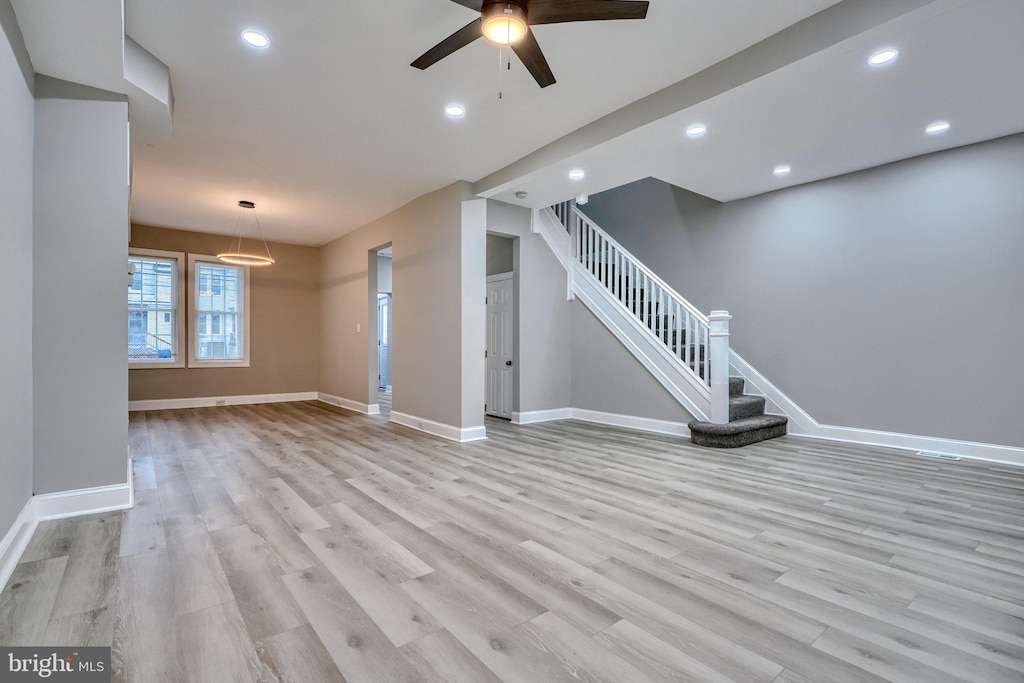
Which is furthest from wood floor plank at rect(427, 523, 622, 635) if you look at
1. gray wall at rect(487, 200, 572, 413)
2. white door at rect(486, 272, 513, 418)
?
white door at rect(486, 272, 513, 418)

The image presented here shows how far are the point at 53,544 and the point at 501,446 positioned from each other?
3309 mm

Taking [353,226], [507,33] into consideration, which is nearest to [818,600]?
[507,33]

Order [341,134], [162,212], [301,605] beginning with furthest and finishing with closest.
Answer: [162,212] < [341,134] < [301,605]

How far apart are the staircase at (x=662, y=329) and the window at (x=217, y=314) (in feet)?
18.1

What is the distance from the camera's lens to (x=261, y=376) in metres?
8.32

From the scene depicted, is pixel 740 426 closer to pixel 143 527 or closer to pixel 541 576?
pixel 541 576

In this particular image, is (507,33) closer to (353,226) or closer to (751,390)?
(751,390)

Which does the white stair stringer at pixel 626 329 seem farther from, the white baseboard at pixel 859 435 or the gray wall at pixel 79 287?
the gray wall at pixel 79 287

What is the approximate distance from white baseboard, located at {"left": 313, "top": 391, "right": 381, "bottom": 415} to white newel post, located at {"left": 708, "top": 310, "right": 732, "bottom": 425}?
473cm

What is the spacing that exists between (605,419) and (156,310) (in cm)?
719

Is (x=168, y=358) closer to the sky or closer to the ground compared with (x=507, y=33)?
closer to the ground

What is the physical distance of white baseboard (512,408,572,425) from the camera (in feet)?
20.3

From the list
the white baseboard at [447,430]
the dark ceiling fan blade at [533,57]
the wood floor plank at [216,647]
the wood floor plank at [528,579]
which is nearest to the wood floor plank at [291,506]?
the wood floor plank at [528,579]

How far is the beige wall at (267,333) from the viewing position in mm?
7418
